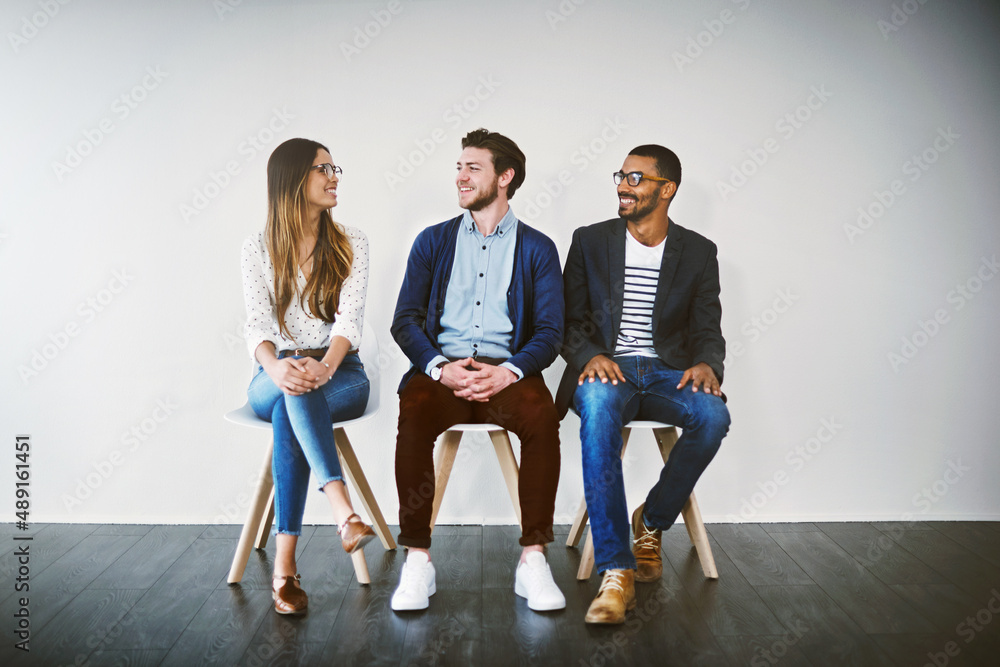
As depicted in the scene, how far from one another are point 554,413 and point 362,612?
800 millimetres

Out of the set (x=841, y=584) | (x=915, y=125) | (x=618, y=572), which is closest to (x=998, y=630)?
(x=841, y=584)

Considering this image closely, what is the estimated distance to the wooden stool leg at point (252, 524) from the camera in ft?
7.84

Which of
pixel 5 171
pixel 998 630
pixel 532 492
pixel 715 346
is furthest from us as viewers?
pixel 5 171

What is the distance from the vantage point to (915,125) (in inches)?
120

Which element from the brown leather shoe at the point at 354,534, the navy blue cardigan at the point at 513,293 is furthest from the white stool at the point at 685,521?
the brown leather shoe at the point at 354,534

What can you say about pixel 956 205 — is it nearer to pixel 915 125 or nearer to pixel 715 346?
pixel 915 125

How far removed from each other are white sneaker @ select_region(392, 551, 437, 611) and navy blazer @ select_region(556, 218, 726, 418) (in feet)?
2.22
